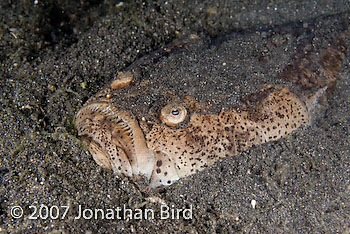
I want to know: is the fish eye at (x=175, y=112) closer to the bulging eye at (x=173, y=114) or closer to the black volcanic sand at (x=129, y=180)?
the bulging eye at (x=173, y=114)

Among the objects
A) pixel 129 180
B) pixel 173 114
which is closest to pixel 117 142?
pixel 129 180

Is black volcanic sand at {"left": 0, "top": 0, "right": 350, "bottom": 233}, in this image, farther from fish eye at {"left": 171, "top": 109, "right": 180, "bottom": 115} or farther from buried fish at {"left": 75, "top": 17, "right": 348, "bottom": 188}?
fish eye at {"left": 171, "top": 109, "right": 180, "bottom": 115}

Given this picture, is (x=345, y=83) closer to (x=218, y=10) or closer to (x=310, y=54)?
(x=310, y=54)

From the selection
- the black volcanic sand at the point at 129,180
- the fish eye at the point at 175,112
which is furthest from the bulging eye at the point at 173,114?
the black volcanic sand at the point at 129,180

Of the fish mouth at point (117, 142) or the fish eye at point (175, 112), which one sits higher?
the fish eye at point (175, 112)

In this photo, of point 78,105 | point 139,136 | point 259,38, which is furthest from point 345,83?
point 78,105

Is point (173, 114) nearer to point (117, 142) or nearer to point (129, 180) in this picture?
point (117, 142)
